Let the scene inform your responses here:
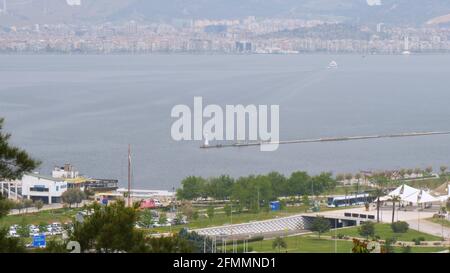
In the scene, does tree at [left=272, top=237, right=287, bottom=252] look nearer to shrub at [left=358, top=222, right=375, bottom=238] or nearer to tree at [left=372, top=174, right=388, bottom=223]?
shrub at [left=358, top=222, right=375, bottom=238]

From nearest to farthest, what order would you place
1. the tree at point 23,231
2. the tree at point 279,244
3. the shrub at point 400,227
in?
the tree at point 279,244
the tree at point 23,231
the shrub at point 400,227

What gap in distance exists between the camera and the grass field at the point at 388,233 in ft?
18.3

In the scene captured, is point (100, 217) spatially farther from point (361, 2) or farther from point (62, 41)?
point (361, 2)

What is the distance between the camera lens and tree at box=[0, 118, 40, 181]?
8.09 feet

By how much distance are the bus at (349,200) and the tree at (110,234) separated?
4836mm

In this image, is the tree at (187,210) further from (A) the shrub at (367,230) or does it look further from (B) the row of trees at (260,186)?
(A) the shrub at (367,230)

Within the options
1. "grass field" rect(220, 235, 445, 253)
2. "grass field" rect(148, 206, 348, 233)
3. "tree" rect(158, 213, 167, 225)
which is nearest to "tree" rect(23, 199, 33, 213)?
"tree" rect(158, 213, 167, 225)

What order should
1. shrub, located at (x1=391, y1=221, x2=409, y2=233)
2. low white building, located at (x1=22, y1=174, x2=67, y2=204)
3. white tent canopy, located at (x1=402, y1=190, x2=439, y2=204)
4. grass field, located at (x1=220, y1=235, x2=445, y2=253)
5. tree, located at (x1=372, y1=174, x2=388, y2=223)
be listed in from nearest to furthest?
1. grass field, located at (x1=220, y1=235, x2=445, y2=253)
2. shrub, located at (x1=391, y1=221, x2=409, y2=233)
3. white tent canopy, located at (x1=402, y1=190, x2=439, y2=204)
4. tree, located at (x1=372, y1=174, x2=388, y2=223)
5. low white building, located at (x1=22, y1=174, x2=67, y2=204)

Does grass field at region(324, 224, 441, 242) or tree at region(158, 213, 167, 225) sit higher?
grass field at region(324, 224, 441, 242)

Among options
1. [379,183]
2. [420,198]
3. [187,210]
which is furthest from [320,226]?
[379,183]

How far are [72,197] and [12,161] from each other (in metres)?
5.09

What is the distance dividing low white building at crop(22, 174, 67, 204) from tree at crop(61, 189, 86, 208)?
0.98ft


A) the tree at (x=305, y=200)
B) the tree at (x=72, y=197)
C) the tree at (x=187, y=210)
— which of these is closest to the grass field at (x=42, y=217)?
the tree at (x=72, y=197)

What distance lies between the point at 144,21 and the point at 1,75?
101 feet
